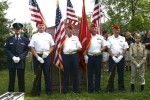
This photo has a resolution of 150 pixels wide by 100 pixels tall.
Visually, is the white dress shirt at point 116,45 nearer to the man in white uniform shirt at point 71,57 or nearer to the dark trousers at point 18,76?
the man in white uniform shirt at point 71,57

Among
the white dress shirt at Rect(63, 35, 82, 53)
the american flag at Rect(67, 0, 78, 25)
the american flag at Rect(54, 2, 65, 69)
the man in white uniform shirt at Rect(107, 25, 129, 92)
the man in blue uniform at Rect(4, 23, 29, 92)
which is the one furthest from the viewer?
the american flag at Rect(67, 0, 78, 25)

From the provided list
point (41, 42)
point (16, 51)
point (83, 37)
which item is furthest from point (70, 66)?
point (16, 51)

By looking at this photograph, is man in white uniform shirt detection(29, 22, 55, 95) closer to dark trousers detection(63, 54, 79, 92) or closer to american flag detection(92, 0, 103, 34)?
dark trousers detection(63, 54, 79, 92)

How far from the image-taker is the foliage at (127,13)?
27.6 m

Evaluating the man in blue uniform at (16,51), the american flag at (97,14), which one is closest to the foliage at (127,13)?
the american flag at (97,14)

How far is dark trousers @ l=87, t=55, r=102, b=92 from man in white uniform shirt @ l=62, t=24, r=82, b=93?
0.38m

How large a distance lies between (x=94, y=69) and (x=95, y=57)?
38cm

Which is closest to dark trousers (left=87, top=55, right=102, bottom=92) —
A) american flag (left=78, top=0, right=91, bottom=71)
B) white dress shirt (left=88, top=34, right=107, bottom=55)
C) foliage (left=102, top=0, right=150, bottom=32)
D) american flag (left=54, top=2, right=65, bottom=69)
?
white dress shirt (left=88, top=34, right=107, bottom=55)

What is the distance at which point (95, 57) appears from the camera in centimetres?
1052

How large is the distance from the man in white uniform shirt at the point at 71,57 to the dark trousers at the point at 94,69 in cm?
38

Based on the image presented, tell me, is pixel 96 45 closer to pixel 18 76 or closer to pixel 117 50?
Result: pixel 117 50

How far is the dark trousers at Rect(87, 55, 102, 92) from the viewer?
10523 mm

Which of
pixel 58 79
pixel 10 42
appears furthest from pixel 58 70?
pixel 10 42

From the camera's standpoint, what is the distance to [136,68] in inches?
416
